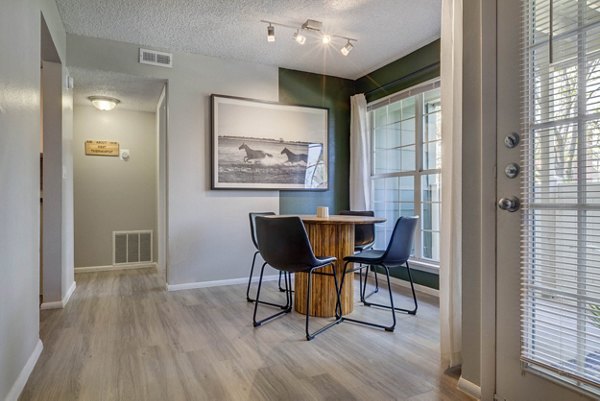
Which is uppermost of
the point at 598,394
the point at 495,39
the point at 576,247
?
the point at 495,39

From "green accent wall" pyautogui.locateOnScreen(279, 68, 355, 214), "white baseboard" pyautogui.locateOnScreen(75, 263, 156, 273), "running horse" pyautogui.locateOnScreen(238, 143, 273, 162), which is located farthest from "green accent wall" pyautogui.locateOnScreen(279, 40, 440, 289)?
"white baseboard" pyautogui.locateOnScreen(75, 263, 156, 273)

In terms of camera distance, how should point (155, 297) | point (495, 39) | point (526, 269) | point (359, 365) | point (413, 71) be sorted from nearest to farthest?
A: point (526, 269)
point (495, 39)
point (359, 365)
point (155, 297)
point (413, 71)

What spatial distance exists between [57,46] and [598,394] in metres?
4.02

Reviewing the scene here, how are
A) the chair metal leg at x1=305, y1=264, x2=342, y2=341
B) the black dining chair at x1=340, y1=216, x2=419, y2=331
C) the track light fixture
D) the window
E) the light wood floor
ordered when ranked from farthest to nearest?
the window
the track light fixture
the black dining chair at x1=340, y1=216, x2=419, y2=331
the chair metal leg at x1=305, y1=264, x2=342, y2=341
the light wood floor

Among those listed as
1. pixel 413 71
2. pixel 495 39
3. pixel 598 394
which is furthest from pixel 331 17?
pixel 598 394

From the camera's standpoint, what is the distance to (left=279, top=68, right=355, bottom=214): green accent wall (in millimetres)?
4344

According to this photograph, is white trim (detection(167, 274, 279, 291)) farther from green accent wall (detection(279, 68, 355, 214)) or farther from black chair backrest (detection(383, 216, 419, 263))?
black chair backrest (detection(383, 216, 419, 263))

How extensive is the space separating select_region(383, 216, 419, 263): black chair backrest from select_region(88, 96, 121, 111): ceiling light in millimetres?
3815

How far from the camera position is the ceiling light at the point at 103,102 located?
432 cm

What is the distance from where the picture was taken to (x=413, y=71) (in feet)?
12.3

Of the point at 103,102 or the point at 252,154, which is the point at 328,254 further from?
the point at 103,102

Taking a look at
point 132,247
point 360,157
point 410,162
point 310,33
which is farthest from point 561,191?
point 132,247

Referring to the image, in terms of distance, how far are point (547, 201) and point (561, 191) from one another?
0.21ft

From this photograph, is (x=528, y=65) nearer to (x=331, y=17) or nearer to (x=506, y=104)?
(x=506, y=104)
